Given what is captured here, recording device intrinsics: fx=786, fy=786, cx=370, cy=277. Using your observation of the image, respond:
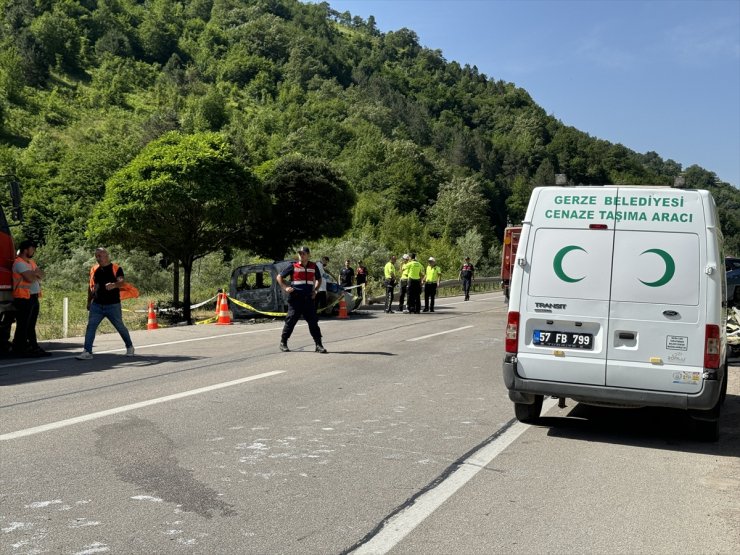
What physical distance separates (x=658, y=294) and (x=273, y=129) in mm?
120100

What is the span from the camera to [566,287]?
730 cm

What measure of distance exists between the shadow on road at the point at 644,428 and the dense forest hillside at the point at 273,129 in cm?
1749

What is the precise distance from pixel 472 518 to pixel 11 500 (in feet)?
9.40

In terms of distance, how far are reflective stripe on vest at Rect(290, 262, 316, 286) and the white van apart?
19.3 feet

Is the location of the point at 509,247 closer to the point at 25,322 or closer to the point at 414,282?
the point at 414,282

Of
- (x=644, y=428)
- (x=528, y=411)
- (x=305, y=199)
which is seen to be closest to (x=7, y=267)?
(x=528, y=411)

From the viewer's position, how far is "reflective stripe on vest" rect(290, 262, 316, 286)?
12.9m

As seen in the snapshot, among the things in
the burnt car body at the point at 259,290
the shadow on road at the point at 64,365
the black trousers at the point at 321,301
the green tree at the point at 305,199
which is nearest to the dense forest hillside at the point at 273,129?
the green tree at the point at 305,199

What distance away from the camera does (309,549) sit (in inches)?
167

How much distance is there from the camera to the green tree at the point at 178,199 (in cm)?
2295

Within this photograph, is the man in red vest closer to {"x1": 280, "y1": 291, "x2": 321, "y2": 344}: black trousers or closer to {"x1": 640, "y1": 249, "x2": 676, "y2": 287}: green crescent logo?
{"x1": 280, "y1": 291, "x2": 321, "y2": 344}: black trousers

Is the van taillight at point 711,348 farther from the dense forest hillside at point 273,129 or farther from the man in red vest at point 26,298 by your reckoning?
the dense forest hillside at point 273,129

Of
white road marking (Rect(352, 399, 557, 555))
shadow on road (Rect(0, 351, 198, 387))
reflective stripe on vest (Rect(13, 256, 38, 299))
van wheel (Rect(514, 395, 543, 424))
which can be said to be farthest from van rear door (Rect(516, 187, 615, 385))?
reflective stripe on vest (Rect(13, 256, 38, 299))

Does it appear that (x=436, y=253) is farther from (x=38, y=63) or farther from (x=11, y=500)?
(x=38, y=63)
